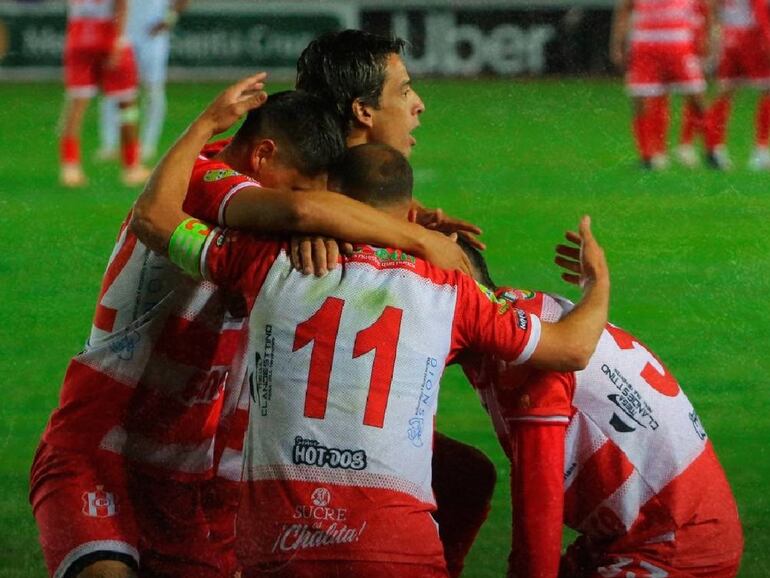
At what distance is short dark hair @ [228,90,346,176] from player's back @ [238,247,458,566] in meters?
0.44

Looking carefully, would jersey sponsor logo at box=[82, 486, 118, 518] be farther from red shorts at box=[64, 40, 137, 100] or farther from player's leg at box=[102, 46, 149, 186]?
red shorts at box=[64, 40, 137, 100]

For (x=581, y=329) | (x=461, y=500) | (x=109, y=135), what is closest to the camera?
(x=581, y=329)

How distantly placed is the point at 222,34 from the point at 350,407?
→ 18.4 meters

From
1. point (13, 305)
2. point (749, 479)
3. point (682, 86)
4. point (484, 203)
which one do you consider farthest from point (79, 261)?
point (682, 86)

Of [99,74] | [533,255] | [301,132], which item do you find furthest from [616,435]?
Result: [99,74]

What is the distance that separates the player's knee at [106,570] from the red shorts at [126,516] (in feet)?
0.06

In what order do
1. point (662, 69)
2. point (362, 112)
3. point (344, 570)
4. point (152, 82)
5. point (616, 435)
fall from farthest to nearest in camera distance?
1. point (662, 69)
2. point (152, 82)
3. point (362, 112)
4. point (616, 435)
5. point (344, 570)

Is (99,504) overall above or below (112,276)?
below

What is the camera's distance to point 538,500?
9.42ft

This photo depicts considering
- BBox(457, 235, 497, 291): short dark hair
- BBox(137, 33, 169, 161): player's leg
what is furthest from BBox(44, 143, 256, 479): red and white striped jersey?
BBox(137, 33, 169, 161): player's leg

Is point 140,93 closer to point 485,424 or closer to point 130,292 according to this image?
point 485,424

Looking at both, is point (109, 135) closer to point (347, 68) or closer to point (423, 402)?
point (347, 68)

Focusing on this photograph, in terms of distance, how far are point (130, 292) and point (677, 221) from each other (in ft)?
23.3

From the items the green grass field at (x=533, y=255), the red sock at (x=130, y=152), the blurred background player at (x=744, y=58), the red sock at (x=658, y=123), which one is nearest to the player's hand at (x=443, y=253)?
the green grass field at (x=533, y=255)
